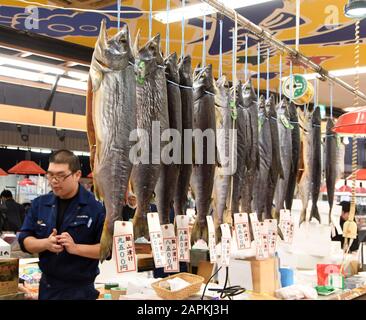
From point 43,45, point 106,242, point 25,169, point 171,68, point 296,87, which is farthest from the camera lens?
point 25,169

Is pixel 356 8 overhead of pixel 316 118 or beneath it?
overhead

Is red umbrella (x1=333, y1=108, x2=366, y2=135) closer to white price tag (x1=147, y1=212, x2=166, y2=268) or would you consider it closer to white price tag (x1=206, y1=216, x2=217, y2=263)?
white price tag (x1=206, y1=216, x2=217, y2=263)

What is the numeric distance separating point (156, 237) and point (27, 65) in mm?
6148

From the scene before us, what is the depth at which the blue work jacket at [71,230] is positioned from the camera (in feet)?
9.96

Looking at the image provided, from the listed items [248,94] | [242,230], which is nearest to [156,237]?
[242,230]

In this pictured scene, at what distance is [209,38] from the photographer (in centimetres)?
625

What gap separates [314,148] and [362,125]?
377mm

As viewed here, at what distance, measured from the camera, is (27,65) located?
7.30m

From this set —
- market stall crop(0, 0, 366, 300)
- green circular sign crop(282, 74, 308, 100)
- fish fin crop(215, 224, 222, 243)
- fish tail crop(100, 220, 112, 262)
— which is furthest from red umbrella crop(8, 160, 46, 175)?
fish tail crop(100, 220, 112, 262)

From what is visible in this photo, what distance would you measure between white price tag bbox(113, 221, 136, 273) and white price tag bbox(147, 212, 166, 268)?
0.32 feet

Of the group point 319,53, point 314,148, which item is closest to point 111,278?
point 314,148

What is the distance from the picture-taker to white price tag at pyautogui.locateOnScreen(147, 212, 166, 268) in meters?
1.83

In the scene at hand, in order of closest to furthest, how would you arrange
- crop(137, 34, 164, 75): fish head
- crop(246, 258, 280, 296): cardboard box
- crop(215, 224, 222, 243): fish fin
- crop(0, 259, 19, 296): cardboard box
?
crop(137, 34, 164, 75): fish head < crop(215, 224, 222, 243): fish fin < crop(0, 259, 19, 296): cardboard box < crop(246, 258, 280, 296): cardboard box

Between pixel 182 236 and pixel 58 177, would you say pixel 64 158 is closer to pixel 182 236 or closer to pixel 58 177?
pixel 58 177
